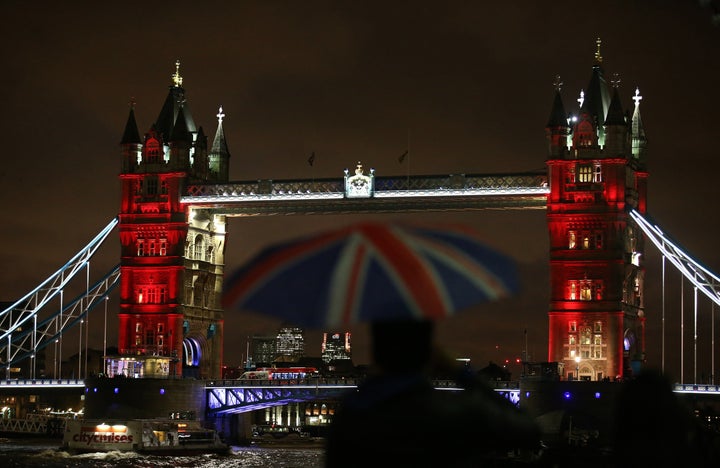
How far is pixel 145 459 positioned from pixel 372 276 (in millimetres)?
69932

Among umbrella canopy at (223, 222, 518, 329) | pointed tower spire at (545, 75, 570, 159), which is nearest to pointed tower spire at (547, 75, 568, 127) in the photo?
pointed tower spire at (545, 75, 570, 159)

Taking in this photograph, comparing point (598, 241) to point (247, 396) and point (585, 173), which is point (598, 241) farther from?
point (247, 396)

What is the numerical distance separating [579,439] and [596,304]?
37.5 ft

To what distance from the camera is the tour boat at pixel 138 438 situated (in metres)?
77.1

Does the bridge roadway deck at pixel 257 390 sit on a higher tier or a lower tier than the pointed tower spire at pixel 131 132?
lower

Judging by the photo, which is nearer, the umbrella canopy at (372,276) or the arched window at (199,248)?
the umbrella canopy at (372,276)

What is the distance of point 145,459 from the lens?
74.2 metres

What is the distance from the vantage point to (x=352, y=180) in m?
83.2

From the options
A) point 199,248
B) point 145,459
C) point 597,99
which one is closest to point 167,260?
point 199,248

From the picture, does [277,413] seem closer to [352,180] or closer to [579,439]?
[352,180]

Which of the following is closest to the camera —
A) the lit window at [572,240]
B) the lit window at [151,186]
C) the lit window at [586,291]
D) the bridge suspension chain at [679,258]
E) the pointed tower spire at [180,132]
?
the bridge suspension chain at [679,258]

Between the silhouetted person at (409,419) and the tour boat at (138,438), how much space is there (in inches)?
2850

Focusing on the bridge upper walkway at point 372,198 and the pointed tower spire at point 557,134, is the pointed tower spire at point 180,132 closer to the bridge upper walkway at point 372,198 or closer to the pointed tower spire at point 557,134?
the bridge upper walkway at point 372,198

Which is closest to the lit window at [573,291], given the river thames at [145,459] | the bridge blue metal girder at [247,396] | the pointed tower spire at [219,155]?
the bridge blue metal girder at [247,396]
